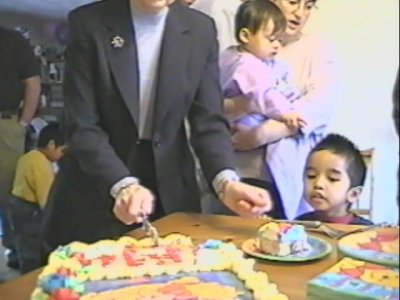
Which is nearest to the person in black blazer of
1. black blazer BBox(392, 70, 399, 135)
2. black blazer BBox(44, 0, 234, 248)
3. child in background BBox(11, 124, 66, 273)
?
black blazer BBox(44, 0, 234, 248)

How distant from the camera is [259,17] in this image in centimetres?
182

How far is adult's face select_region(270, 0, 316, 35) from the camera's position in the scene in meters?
1.85

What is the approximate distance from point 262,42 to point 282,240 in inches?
32.9

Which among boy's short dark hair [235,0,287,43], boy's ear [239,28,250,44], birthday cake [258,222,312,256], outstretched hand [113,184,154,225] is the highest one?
boy's short dark hair [235,0,287,43]

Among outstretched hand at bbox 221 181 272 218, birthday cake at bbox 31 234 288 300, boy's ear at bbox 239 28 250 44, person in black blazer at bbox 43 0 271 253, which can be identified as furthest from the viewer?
boy's ear at bbox 239 28 250 44

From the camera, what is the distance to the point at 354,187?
1.49 meters

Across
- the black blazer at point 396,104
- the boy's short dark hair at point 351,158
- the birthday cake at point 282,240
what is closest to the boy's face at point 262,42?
the boy's short dark hair at point 351,158

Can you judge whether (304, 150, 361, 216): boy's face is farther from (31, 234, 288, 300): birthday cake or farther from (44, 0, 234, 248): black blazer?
(31, 234, 288, 300): birthday cake

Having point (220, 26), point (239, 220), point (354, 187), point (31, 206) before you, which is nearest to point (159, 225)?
point (239, 220)

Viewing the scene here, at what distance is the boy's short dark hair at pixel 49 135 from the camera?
1694mm

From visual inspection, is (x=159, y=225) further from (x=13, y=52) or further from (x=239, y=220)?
(x=13, y=52)

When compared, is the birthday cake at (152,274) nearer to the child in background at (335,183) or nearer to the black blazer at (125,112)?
the black blazer at (125,112)

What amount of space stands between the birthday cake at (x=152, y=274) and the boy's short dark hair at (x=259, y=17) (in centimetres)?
91

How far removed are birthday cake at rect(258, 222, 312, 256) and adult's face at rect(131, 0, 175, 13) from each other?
475mm
